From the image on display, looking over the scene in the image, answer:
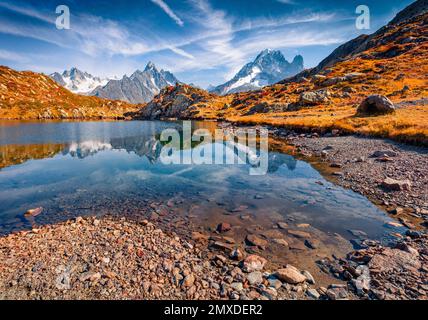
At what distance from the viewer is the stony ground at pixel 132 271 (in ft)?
25.2

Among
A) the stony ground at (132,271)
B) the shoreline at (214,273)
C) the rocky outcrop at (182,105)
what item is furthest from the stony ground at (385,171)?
the rocky outcrop at (182,105)

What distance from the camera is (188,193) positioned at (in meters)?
18.5

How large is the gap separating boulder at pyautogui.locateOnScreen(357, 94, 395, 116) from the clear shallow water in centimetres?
2527

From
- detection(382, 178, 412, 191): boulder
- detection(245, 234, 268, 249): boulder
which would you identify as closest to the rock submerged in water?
detection(245, 234, 268, 249): boulder

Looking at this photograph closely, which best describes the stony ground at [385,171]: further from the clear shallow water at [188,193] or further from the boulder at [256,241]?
the boulder at [256,241]

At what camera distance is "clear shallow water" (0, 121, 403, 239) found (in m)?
13.7

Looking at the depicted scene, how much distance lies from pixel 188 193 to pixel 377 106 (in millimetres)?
40635

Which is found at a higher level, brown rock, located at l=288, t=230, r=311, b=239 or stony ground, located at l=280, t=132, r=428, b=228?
stony ground, located at l=280, t=132, r=428, b=228

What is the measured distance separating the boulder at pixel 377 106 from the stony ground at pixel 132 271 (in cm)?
4361

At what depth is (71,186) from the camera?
20750mm

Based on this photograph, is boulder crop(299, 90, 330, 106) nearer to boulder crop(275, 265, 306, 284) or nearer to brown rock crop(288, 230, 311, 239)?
brown rock crop(288, 230, 311, 239)

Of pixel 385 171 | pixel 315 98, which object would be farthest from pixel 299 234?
pixel 315 98

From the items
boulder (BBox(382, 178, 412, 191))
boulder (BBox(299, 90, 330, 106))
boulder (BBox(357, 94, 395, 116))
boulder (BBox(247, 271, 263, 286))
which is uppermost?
boulder (BBox(299, 90, 330, 106))
